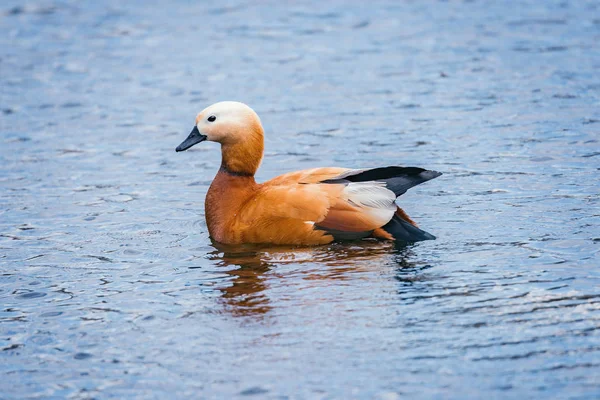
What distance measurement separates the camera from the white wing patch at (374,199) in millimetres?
7969

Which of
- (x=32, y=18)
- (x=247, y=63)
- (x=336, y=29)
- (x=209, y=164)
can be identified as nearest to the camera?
(x=209, y=164)

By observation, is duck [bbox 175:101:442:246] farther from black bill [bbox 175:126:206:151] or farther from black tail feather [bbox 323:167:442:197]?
black bill [bbox 175:126:206:151]

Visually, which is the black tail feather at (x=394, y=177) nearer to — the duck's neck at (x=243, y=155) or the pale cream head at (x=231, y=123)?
the duck's neck at (x=243, y=155)

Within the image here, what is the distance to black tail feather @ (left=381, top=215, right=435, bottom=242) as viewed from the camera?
7.97 metres

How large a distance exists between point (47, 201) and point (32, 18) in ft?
31.5

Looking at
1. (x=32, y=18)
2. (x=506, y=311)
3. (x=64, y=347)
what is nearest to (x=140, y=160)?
(x=64, y=347)

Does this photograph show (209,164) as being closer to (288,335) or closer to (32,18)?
(288,335)

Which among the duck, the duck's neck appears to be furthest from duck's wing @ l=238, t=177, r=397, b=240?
the duck's neck

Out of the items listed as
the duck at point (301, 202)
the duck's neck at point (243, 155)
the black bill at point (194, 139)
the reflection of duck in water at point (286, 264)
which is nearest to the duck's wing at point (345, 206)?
the duck at point (301, 202)

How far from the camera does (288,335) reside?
6.25m

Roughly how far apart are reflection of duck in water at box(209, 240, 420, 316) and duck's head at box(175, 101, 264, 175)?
733mm

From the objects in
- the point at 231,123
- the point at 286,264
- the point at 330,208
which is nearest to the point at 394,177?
the point at 330,208

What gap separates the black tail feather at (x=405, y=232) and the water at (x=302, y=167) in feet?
0.32

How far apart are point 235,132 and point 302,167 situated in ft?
7.48
